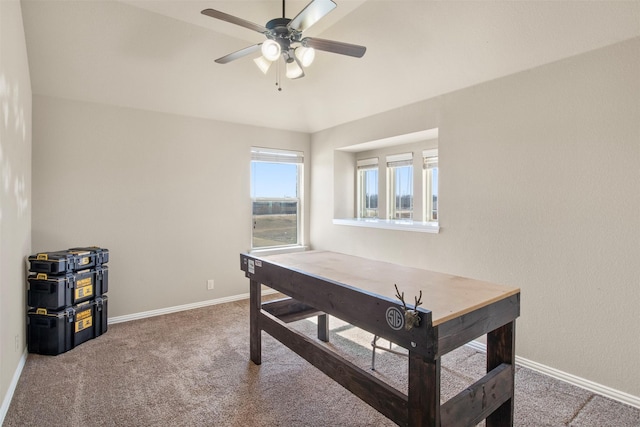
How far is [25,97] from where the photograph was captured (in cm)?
284

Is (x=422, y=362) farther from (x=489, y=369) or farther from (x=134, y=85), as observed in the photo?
(x=134, y=85)

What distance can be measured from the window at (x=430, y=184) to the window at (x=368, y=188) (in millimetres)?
853

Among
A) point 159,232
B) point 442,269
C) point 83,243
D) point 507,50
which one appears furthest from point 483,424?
point 83,243

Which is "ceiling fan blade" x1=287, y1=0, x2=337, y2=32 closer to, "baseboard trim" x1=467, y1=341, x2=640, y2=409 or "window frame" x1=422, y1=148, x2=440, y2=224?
"window frame" x1=422, y1=148, x2=440, y2=224

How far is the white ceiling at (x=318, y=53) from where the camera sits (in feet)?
7.68

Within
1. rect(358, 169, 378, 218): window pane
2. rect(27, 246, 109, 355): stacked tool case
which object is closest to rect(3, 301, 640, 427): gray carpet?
rect(27, 246, 109, 355): stacked tool case

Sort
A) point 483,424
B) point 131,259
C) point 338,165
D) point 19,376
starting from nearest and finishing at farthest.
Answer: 1. point 483,424
2. point 19,376
3. point 131,259
4. point 338,165

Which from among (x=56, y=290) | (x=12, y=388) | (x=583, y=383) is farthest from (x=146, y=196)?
(x=583, y=383)

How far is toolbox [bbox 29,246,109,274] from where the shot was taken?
284cm

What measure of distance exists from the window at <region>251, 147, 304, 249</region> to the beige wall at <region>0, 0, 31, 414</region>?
8.10ft

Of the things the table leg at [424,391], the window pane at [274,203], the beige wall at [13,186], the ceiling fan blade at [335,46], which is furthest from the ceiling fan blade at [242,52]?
the window pane at [274,203]

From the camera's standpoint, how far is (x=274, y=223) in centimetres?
495

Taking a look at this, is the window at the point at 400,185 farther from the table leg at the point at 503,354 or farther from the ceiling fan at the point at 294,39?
the table leg at the point at 503,354

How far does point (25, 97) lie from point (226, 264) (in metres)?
2.67
